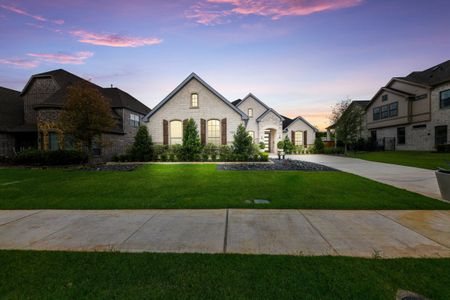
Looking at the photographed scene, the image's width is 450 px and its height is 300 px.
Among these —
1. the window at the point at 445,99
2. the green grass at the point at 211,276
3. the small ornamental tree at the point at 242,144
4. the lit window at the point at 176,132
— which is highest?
the window at the point at 445,99

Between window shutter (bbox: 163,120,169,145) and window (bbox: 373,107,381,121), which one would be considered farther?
window (bbox: 373,107,381,121)

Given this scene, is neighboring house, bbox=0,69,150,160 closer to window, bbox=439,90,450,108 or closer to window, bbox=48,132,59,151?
window, bbox=48,132,59,151

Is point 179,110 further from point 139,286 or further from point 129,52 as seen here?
point 139,286

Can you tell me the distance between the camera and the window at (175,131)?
19.8 meters

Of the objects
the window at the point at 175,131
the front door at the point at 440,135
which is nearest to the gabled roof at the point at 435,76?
the front door at the point at 440,135

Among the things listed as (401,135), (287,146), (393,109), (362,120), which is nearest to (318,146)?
(287,146)

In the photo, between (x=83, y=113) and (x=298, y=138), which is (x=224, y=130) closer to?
(x=83, y=113)

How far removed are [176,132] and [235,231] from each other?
1706 centimetres

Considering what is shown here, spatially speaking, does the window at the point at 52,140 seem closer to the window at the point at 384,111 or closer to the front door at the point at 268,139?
the front door at the point at 268,139

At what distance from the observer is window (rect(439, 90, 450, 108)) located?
20375 mm

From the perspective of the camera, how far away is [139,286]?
7.77ft

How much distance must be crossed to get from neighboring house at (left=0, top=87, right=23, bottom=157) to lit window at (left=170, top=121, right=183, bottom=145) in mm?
15152

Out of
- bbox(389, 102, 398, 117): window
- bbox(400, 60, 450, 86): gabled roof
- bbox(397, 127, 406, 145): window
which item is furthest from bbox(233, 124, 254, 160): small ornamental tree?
bbox(389, 102, 398, 117): window

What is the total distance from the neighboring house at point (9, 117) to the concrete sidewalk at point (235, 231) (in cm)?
2031
